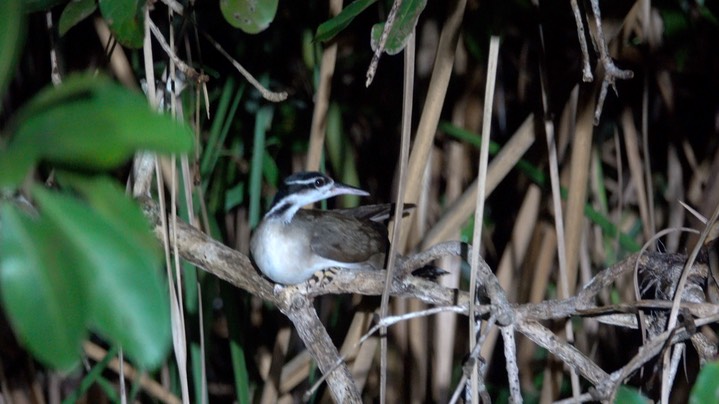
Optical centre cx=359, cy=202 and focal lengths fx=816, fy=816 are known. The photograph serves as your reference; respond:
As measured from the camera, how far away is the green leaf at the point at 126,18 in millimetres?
1288

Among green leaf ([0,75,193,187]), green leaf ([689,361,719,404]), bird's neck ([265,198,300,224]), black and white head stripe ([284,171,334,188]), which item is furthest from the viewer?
Result: bird's neck ([265,198,300,224])

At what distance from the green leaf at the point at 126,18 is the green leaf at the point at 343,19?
0.31 m

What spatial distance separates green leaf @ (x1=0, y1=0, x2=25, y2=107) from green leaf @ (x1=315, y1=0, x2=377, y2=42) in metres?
0.82

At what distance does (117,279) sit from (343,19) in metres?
0.95

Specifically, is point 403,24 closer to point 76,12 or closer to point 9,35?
point 76,12

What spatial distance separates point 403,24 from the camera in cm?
133

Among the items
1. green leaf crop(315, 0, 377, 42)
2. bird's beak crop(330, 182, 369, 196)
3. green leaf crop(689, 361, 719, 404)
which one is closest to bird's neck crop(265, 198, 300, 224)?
bird's beak crop(330, 182, 369, 196)

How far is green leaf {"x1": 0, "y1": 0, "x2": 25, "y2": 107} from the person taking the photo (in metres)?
0.55

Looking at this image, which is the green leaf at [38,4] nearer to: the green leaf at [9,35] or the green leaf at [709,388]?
the green leaf at [9,35]

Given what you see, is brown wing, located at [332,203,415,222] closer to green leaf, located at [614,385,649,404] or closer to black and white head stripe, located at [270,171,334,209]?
black and white head stripe, located at [270,171,334,209]

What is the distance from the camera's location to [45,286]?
1.72ft

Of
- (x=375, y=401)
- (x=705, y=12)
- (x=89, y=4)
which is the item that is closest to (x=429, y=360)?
(x=375, y=401)

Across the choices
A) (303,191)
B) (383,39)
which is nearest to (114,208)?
(383,39)

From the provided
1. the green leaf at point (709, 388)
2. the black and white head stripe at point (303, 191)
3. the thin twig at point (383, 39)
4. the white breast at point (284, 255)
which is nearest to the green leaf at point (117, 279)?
the green leaf at point (709, 388)
